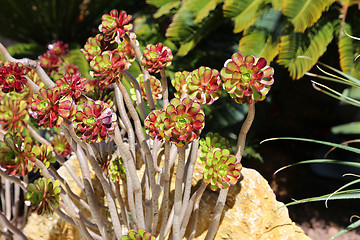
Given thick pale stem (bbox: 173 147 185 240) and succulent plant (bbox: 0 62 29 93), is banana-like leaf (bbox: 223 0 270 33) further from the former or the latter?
succulent plant (bbox: 0 62 29 93)

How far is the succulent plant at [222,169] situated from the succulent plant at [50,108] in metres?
0.38

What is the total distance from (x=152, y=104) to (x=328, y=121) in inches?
77.9

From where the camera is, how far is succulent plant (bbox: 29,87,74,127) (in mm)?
800

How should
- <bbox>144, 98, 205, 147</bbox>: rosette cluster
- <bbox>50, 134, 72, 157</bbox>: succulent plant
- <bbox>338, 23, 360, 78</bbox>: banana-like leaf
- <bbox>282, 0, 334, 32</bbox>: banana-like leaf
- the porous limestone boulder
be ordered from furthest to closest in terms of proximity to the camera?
<bbox>338, 23, 360, 78</bbox>: banana-like leaf, <bbox>282, 0, 334, 32</bbox>: banana-like leaf, <bbox>50, 134, 72, 157</bbox>: succulent plant, the porous limestone boulder, <bbox>144, 98, 205, 147</bbox>: rosette cluster

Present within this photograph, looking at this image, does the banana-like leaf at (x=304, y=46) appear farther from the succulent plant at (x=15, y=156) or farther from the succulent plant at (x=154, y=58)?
the succulent plant at (x=15, y=156)

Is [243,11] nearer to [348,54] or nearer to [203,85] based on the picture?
[348,54]

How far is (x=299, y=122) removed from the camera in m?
2.65

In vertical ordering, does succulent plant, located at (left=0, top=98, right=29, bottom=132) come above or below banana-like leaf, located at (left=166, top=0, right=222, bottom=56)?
below

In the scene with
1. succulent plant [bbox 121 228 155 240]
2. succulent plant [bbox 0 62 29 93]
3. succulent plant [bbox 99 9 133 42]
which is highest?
succulent plant [bbox 99 9 133 42]

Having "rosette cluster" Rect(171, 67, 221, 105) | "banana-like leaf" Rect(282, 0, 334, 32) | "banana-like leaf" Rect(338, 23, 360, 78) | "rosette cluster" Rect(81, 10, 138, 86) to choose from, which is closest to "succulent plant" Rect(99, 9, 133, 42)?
"rosette cluster" Rect(81, 10, 138, 86)

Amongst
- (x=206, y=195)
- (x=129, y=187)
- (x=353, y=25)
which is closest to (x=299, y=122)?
(x=353, y=25)

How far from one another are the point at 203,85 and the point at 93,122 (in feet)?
0.95

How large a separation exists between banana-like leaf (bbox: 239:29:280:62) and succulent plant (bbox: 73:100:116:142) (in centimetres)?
105

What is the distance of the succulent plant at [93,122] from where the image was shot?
777 mm
